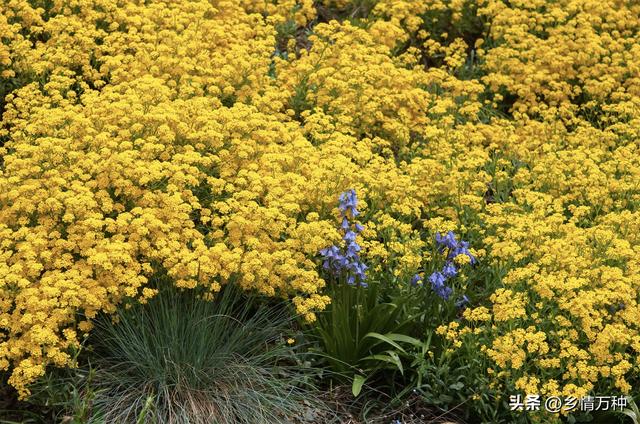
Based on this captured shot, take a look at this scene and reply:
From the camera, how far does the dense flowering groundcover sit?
4992mm

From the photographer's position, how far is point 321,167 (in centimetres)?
611

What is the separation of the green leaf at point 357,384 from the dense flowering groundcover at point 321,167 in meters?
0.47

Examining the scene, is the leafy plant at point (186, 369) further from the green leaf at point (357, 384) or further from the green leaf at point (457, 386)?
the green leaf at point (457, 386)

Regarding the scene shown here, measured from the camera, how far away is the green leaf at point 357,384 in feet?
17.1

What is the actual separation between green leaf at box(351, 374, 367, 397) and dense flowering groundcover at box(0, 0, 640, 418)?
470 mm

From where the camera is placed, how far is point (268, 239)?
5.35 meters

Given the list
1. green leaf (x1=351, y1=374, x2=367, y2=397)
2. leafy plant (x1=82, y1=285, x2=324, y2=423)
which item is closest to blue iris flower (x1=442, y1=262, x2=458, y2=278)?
green leaf (x1=351, y1=374, x2=367, y2=397)

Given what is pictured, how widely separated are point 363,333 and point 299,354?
15.8 inches

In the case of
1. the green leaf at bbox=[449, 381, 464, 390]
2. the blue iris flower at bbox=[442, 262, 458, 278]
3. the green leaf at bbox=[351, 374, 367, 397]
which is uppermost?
the blue iris flower at bbox=[442, 262, 458, 278]

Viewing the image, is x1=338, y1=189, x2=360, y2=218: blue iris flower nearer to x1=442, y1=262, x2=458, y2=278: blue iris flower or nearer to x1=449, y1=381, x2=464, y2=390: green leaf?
x1=442, y1=262, x2=458, y2=278: blue iris flower

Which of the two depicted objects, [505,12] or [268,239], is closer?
[268,239]

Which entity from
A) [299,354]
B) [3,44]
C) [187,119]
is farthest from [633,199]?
[3,44]

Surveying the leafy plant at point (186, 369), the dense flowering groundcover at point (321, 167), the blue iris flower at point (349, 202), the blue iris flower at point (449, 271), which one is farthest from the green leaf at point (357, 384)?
the blue iris flower at point (349, 202)

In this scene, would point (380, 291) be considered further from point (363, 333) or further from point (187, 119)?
point (187, 119)
